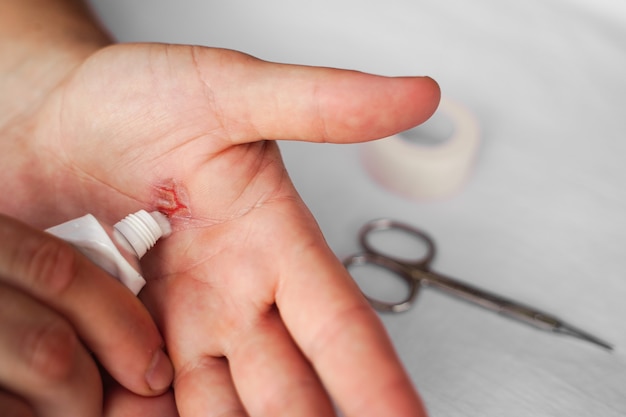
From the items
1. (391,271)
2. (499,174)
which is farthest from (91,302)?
(499,174)

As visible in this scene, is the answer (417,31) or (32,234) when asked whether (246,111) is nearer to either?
(32,234)

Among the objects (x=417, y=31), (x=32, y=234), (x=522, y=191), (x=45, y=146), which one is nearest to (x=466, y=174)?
(x=522, y=191)

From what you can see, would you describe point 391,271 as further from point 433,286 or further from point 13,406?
point 13,406

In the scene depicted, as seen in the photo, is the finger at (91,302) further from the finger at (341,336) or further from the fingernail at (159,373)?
the finger at (341,336)

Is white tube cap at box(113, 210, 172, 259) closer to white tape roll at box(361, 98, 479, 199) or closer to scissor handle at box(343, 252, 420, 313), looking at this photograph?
scissor handle at box(343, 252, 420, 313)

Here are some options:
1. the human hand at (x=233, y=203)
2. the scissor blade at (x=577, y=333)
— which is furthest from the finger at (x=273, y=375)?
the scissor blade at (x=577, y=333)

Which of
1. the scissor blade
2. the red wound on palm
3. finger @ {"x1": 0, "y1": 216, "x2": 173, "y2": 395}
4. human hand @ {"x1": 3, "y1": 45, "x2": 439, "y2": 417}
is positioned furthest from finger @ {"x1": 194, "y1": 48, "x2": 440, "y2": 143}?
the scissor blade

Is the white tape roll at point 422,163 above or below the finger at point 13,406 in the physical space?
above

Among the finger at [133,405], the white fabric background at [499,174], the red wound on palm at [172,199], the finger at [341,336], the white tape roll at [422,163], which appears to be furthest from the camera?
the white tape roll at [422,163]
